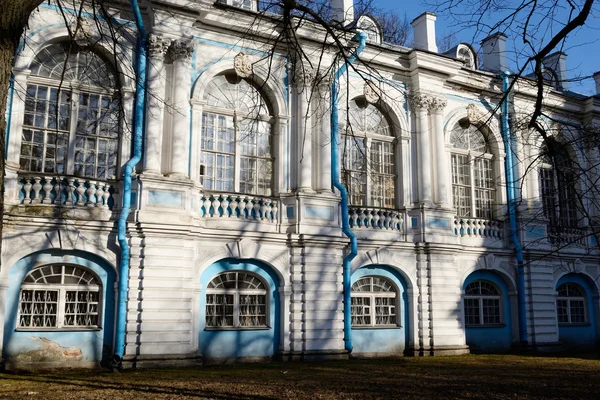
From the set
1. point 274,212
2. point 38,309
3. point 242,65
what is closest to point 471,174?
point 274,212

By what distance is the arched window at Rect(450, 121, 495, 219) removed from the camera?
17.9m

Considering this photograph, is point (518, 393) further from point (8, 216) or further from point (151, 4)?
point (151, 4)

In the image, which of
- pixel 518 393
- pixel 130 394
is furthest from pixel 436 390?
pixel 130 394

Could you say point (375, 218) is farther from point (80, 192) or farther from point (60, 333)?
point (60, 333)

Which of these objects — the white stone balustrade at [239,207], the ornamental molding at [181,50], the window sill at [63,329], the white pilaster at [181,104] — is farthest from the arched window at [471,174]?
the window sill at [63,329]

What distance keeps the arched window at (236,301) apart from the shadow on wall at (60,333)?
2.16m

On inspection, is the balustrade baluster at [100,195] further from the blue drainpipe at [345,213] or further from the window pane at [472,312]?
the window pane at [472,312]

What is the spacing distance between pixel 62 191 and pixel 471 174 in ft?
36.3

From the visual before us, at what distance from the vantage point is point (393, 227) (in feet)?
52.8

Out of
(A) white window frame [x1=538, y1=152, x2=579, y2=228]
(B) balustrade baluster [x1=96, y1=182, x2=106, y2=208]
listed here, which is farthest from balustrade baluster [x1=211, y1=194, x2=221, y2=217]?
(A) white window frame [x1=538, y1=152, x2=579, y2=228]

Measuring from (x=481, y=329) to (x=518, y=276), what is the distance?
1.85 meters

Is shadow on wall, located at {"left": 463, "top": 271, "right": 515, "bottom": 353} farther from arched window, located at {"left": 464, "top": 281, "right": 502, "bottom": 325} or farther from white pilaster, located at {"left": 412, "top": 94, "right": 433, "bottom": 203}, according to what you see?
white pilaster, located at {"left": 412, "top": 94, "right": 433, "bottom": 203}

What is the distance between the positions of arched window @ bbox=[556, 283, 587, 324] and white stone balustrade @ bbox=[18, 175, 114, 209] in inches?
520

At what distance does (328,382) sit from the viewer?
987cm
